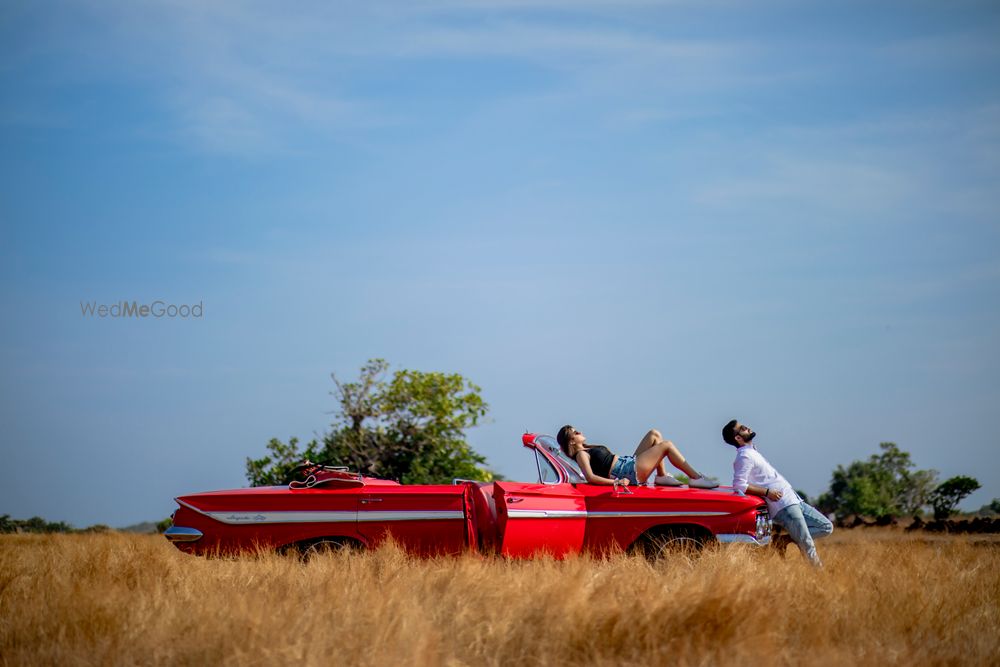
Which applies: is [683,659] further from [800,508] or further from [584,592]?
[800,508]

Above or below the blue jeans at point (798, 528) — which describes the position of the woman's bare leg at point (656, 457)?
above

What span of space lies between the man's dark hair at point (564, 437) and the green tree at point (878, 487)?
3006cm

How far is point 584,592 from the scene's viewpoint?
7.98m

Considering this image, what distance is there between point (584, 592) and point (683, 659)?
4.26 feet

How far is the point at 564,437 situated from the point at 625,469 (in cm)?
76

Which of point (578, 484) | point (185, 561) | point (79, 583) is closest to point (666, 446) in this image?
point (578, 484)

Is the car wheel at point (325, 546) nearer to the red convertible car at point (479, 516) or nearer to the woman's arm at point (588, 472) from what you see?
the red convertible car at point (479, 516)

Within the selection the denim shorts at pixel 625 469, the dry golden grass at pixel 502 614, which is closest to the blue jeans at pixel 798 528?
the dry golden grass at pixel 502 614

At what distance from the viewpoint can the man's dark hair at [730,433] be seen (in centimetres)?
1120

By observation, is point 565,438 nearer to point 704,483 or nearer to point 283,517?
point 704,483

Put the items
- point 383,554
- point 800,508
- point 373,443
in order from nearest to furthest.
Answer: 1. point 383,554
2. point 800,508
3. point 373,443

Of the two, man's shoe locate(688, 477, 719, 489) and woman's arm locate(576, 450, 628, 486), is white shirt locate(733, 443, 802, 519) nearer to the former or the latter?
man's shoe locate(688, 477, 719, 489)

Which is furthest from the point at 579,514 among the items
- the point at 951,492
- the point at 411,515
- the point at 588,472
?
the point at 951,492

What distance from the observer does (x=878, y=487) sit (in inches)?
1746
